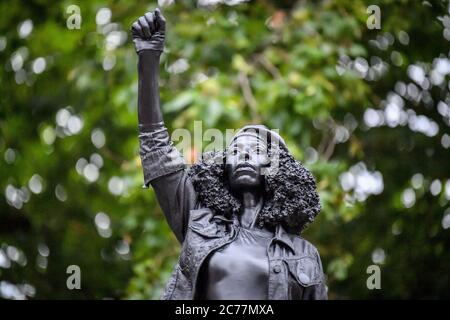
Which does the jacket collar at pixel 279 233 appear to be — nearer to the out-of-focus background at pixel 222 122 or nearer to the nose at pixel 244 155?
the nose at pixel 244 155

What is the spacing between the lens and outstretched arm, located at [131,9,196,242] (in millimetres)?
7492

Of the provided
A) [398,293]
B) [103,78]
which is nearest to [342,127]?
[398,293]

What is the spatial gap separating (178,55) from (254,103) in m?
1.21

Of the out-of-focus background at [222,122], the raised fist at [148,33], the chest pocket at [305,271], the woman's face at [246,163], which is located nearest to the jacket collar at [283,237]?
the chest pocket at [305,271]

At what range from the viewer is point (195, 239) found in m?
7.37

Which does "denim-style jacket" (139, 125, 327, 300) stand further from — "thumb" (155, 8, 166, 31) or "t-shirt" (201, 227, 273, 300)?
"thumb" (155, 8, 166, 31)

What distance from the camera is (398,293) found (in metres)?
13.7

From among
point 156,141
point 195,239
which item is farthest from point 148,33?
point 195,239

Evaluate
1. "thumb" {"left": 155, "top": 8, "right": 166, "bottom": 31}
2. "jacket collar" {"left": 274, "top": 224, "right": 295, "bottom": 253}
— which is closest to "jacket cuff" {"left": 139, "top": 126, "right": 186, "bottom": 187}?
"thumb" {"left": 155, "top": 8, "right": 166, "bottom": 31}

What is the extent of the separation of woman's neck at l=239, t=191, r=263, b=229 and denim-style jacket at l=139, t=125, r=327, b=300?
0.28 feet

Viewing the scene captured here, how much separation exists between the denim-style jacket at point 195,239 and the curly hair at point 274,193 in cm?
6

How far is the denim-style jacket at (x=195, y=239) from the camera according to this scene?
7250 mm
